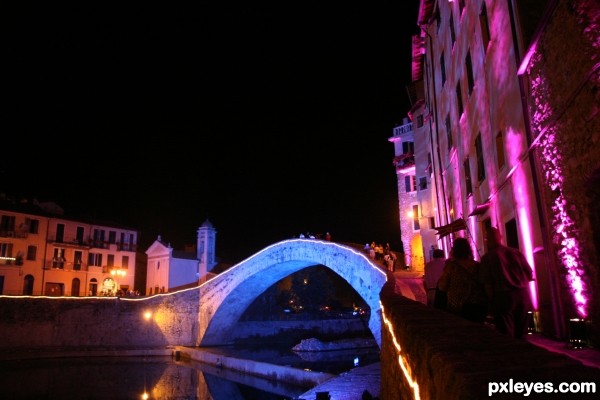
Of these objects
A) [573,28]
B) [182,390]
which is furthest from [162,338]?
[573,28]

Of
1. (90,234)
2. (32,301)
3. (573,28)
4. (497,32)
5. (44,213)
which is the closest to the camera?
(573,28)

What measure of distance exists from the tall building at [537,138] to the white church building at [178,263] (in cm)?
2924

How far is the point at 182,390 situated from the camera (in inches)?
708

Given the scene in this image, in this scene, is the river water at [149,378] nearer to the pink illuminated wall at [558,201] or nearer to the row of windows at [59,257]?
the row of windows at [59,257]

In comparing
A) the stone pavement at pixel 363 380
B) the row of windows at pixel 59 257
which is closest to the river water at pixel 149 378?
the stone pavement at pixel 363 380

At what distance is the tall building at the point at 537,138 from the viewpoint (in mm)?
5129

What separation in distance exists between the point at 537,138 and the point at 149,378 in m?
19.2

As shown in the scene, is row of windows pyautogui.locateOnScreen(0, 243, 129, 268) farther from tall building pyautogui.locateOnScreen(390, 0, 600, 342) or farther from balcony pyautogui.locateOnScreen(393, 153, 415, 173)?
tall building pyautogui.locateOnScreen(390, 0, 600, 342)

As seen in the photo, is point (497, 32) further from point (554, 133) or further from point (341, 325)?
point (341, 325)

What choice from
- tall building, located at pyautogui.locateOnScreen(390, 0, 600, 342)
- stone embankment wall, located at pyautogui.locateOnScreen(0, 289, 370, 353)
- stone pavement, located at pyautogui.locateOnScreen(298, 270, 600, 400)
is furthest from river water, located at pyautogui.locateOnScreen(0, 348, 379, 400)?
tall building, located at pyautogui.locateOnScreen(390, 0, 600, 342)

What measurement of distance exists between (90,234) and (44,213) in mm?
3995

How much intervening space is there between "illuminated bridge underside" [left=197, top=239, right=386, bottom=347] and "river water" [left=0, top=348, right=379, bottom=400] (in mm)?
3086

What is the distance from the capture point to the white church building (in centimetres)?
3869

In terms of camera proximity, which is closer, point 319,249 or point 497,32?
point 497,32
